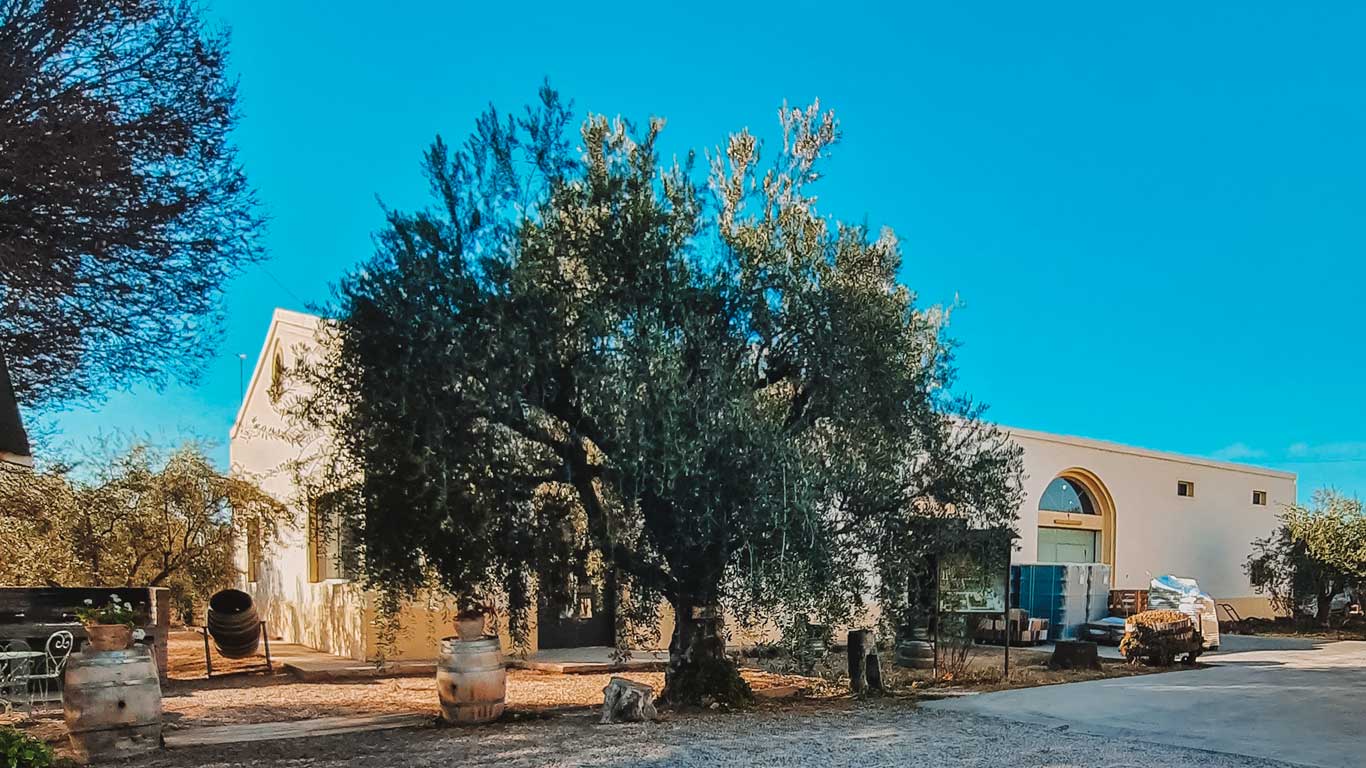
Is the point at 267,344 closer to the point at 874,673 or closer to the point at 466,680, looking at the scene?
the point at 466,680

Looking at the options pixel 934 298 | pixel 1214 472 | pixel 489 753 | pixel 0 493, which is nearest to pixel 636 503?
pixel 489 753

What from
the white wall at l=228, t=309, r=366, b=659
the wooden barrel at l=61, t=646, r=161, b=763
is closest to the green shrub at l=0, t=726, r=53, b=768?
the wooden barrel at l=61, t=646, r=161, b=763

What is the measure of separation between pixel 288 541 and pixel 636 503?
9541 millimetres

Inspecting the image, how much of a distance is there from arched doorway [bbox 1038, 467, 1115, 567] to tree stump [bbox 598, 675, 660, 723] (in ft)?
46.1

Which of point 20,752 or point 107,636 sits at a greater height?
point 107,636

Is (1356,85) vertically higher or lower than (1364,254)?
higher

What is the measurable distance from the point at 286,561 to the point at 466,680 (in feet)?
29.9

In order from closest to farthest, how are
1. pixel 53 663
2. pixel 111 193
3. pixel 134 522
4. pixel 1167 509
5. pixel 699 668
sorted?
pixel 111 193, pixel 699 668, pixel 53 663, pixel 134 522, pixel 1167 509

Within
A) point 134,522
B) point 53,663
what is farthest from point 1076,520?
point 53,663

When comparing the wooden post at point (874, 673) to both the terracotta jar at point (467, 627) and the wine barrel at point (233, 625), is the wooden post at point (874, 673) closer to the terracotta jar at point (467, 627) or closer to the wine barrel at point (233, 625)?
the terracotta jar at point (467, 627)

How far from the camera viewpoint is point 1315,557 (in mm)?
22188

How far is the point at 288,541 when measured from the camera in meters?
15.5

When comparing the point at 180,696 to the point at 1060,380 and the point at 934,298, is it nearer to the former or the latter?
the point at 934,298

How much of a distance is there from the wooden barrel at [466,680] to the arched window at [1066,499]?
48.5ft
